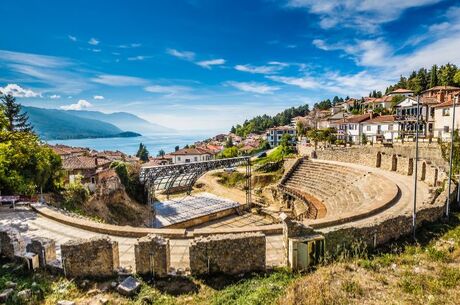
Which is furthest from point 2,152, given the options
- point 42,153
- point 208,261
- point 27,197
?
point 208,261

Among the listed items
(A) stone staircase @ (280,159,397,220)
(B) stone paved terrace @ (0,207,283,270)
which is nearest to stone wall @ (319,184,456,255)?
(B) stone paved terrace @ (0,207,283,270)

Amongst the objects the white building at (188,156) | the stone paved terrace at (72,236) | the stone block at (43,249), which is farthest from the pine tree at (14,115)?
the stone block at (43,249)

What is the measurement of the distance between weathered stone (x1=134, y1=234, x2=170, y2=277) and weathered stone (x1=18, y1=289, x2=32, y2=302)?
2.66 m

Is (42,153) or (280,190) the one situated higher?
(42,153)

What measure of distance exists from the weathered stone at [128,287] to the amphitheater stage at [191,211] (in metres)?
14.8

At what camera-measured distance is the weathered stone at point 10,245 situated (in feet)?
30.5

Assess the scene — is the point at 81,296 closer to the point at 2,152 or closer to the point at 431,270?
the point at 431,270

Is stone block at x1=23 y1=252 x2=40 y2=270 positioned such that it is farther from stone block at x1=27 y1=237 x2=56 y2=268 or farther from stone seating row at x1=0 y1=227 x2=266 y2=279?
stone seating row at x1=0 y1=227 x2=266 y2=279

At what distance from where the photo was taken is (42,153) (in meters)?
18.8

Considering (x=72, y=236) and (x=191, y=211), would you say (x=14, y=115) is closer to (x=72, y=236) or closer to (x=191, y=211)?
(x=191, y=211)

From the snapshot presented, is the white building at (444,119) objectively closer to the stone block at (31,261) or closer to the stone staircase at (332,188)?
the stone staircase at (332,188)

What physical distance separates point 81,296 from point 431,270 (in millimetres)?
9828

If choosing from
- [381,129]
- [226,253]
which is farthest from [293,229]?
[381,129]

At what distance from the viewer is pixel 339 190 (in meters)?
26.7
